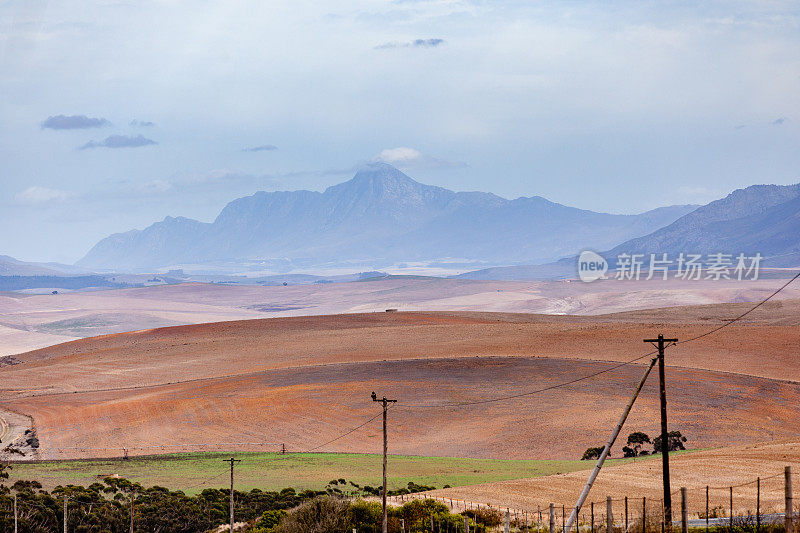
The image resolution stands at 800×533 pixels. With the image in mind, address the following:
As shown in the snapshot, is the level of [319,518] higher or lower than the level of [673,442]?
higher

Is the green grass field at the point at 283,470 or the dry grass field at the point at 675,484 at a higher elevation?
the dry grass field at the point at 675,484

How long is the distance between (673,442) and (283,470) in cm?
2299

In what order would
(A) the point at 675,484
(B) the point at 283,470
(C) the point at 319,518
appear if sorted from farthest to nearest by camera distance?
1. (B) the point at 283,470
2. (A) the point at 675,484
3. (C) the point at 319,518

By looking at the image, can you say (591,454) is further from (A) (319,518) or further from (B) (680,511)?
(A) (319,518)

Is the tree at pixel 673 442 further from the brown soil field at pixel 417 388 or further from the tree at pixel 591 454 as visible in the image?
the tree at pixel 591 454

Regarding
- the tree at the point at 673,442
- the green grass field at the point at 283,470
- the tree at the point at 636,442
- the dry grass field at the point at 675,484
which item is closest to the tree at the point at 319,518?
the dry grass field at the point at 675,484

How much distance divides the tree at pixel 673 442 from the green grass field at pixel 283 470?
566 cm

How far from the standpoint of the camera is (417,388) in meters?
80.1

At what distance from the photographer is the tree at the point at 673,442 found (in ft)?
198

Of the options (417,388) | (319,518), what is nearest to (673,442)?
(417,388)

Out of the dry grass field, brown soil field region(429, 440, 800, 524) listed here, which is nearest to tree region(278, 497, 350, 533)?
brown soil field region(429, 440, 800, 524)

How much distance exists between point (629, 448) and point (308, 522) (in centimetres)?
2854

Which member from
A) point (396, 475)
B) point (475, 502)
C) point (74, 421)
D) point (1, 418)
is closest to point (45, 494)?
point (396, 475)

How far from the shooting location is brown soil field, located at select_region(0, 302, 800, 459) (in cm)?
6662
